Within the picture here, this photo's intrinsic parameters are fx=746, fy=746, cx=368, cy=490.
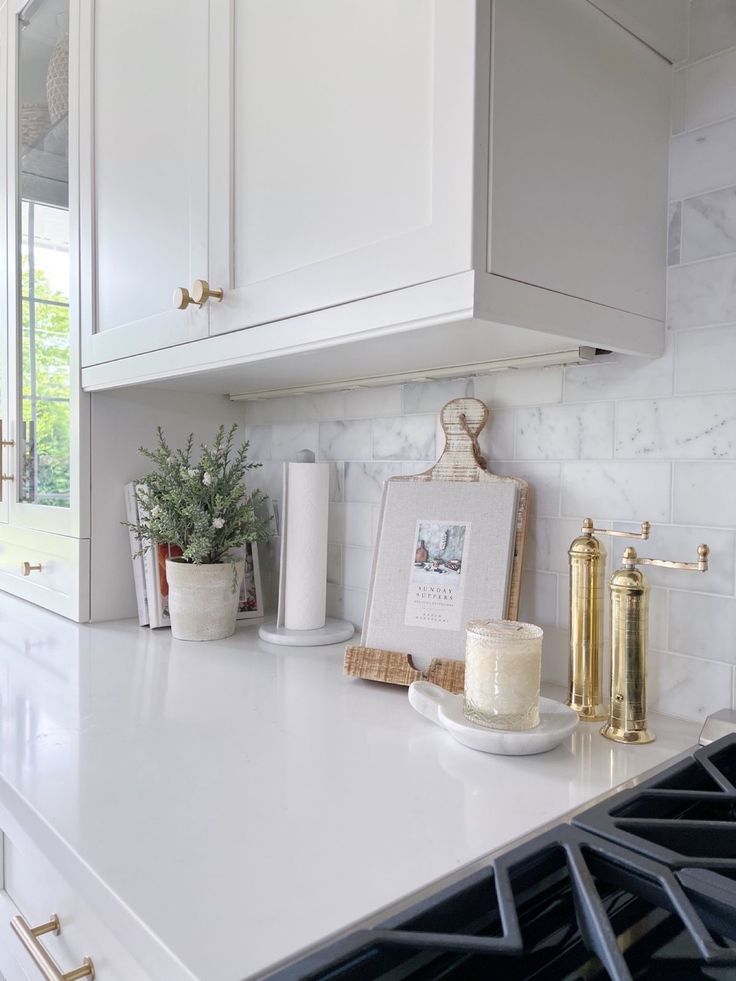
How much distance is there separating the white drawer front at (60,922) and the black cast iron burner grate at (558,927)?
0.24 m

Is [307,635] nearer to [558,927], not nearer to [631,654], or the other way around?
[631,654]

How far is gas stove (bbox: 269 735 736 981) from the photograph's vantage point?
1.61 feet

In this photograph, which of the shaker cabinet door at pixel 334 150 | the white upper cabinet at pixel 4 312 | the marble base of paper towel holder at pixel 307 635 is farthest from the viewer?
the white upper cabinet at pixel 4 312

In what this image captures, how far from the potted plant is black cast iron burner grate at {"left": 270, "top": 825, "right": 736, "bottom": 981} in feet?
2.82

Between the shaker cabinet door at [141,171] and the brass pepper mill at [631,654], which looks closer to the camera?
the brass pepper mill at [631,654]

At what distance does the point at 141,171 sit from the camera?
50.6 inches

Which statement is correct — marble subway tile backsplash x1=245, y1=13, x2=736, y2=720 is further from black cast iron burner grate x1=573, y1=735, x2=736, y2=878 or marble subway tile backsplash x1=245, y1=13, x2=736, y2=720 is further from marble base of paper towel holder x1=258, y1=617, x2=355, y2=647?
marble base of paper towel holder x1=258, y1=617, x2=355, y2=647

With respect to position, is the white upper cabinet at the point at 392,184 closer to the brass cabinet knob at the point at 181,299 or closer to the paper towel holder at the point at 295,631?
the brass cabinet knob at the point at 181,299

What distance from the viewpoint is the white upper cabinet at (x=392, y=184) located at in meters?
0.78

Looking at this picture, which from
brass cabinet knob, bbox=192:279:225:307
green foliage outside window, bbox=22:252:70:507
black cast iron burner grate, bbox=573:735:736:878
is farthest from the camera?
green foliage outside window, bbox=22:252:70:507

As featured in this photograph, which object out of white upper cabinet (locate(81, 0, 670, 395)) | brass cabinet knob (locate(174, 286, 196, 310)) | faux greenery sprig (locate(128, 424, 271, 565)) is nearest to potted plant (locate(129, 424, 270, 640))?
faux greenery sprig (locate(128, 424, 271, 565))

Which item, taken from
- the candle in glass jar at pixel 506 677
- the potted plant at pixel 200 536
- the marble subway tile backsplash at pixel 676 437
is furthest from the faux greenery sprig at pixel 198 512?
the candle in glass jar at pixel 506 677

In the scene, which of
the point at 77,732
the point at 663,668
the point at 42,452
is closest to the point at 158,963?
the point at 77,732

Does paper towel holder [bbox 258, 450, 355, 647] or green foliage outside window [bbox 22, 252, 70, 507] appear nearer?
paper towel holder [bbox 258, 450, 355, 647]
